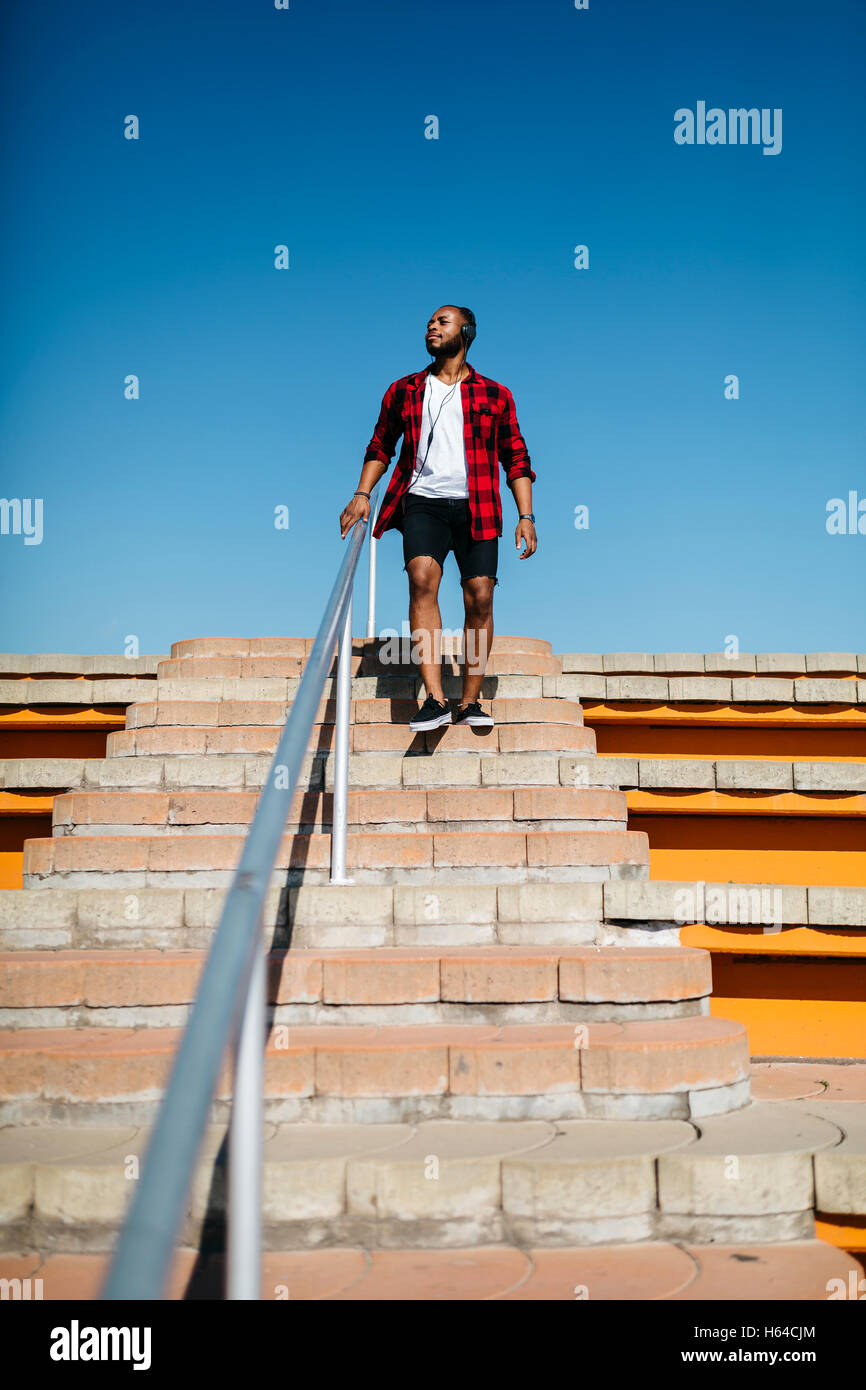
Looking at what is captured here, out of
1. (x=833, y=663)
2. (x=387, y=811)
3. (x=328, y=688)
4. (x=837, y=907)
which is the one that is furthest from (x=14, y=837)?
(x=833, y=663)

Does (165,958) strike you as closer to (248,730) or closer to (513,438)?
(248,730)

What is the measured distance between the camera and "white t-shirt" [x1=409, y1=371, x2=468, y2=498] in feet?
13.8

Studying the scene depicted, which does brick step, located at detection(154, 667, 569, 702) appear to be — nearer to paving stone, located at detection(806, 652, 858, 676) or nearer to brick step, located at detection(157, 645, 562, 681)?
brick step, located at detection(157, 645, 562, 681)

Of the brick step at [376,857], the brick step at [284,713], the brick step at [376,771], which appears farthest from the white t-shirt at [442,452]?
the brick step at [376,857]

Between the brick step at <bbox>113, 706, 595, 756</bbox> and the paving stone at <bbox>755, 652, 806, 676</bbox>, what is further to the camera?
the paving stone at <bbox>755, 652, 806, 676</bbox>

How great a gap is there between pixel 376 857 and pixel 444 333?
2.45 metres

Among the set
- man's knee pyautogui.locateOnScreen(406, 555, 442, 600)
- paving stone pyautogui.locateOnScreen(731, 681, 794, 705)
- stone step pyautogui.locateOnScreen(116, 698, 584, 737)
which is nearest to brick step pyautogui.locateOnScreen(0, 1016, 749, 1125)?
man's knee pyautogui.locateOnScreen(406, 555, 442, 600)

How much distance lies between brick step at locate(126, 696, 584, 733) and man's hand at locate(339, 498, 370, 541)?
96cm

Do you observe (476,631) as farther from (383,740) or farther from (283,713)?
(283,713)

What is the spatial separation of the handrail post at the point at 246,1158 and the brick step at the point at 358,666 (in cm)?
372

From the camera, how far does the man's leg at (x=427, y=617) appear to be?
4.01 metres

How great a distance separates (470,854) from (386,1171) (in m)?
1.53

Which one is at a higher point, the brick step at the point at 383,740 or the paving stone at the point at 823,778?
the brick step at the point at 383,740

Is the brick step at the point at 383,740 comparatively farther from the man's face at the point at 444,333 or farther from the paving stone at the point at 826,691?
the man's face at the point at 444,333
